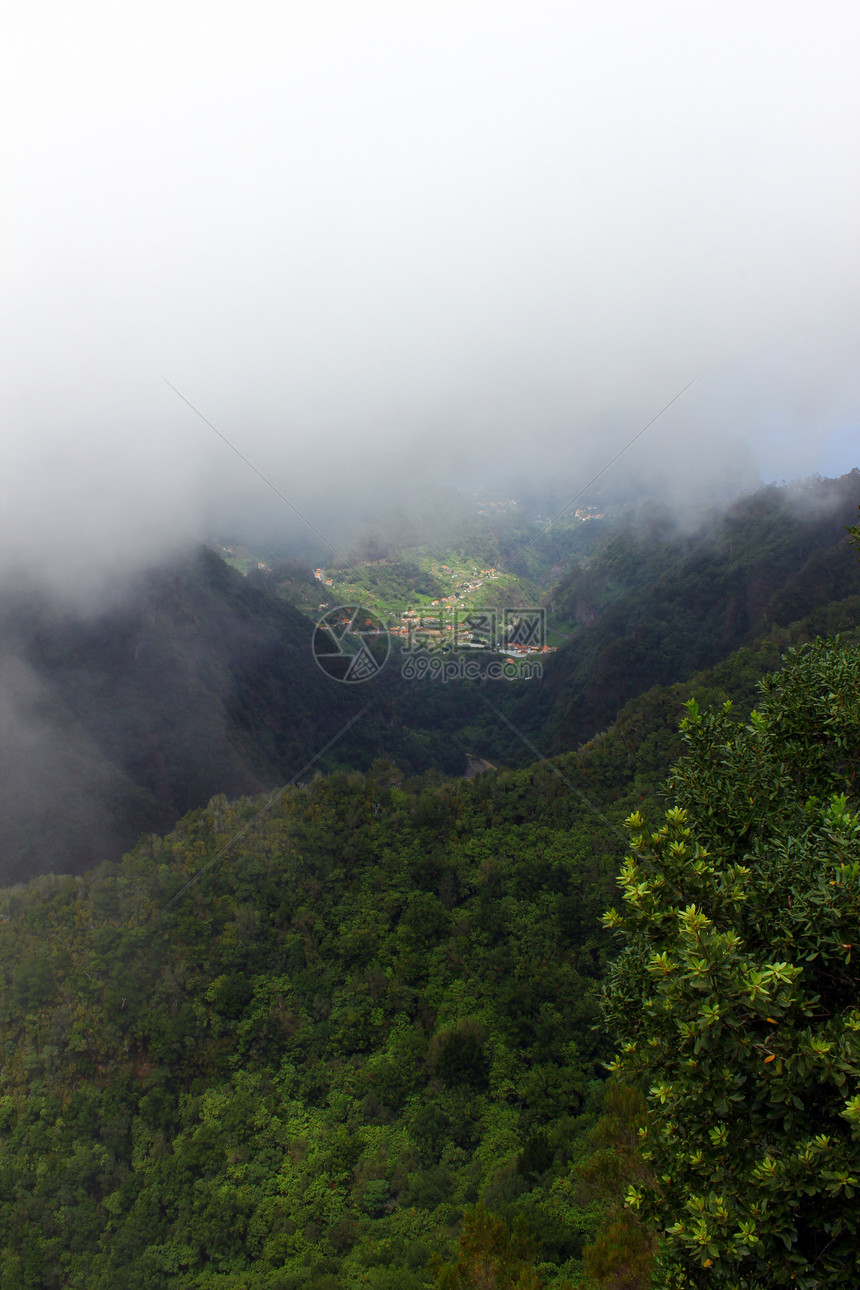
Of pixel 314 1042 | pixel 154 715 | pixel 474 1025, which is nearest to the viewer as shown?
pixel 474 1025

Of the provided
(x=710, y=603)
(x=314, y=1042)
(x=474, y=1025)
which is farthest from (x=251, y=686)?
(x=474, y=1025)

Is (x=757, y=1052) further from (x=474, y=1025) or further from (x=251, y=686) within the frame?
(x=251, y=686)

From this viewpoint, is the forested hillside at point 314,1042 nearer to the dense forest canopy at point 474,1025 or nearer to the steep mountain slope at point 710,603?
the dense forest canopy at point 474,1025

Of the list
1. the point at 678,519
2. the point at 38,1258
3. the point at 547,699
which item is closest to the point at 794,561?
the point at 547,699

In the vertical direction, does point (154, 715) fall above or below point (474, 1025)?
above

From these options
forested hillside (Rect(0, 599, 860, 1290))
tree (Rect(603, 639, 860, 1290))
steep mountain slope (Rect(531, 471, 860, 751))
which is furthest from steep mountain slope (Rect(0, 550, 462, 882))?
tree (Rect(603, 639, 860, 1290))

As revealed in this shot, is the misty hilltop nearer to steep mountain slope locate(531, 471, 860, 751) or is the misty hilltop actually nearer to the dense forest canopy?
steep mountain slope locate(531, 471, 860, 751)

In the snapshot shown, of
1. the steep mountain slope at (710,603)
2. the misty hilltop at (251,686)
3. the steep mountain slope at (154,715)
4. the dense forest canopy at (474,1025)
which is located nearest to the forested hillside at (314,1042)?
the dense forest canopy at (474,1025)

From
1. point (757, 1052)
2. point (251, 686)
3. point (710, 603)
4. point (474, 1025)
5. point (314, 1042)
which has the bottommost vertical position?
point (710, 603)

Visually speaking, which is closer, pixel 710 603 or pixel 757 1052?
pixel 757 1052
